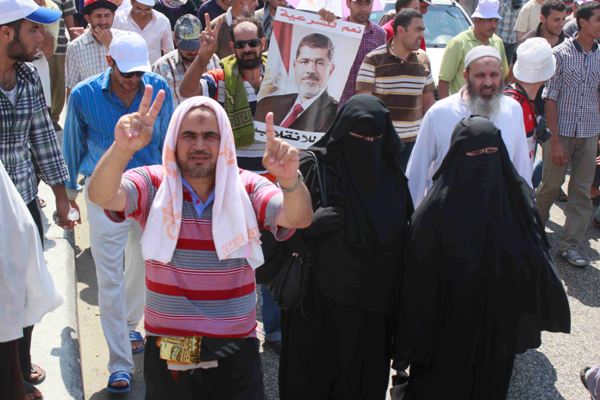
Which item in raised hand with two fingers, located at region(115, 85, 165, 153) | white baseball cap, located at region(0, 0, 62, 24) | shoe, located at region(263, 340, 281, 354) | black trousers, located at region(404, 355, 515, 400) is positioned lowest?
shoe, located at region(263, 340, 281, 354)

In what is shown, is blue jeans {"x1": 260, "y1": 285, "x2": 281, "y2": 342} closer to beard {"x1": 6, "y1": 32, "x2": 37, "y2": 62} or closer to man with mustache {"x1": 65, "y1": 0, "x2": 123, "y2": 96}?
beard {"x1": 6, "y1": 32, "x2": 37, "y2": 62}

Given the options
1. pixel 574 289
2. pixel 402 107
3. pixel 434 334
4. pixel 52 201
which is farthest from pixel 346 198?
pixel 52 201

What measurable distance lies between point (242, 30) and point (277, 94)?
0.48 m

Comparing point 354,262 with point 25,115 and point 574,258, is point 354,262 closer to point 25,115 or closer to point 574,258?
point 25,115

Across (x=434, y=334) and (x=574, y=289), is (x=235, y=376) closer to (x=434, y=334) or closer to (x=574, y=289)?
(x=434, y=334)

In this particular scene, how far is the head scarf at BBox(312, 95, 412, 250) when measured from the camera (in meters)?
4.03

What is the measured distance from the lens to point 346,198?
13.3 feet

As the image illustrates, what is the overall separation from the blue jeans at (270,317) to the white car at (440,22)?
5471 mm

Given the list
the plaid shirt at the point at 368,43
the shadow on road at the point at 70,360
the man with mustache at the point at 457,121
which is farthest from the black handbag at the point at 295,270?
the plaid shirt at the point at 368,43

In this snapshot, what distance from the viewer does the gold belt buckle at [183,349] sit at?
3396 millimetres

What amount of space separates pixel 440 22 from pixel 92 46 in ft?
17.4

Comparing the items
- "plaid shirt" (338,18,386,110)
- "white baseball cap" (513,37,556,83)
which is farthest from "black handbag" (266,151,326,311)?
"plaid shirt" (338,18,386,110)

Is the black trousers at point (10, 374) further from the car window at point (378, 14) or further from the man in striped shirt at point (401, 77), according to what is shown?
the car window at point (378, 14)

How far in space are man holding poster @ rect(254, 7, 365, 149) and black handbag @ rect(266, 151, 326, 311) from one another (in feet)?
4.27
